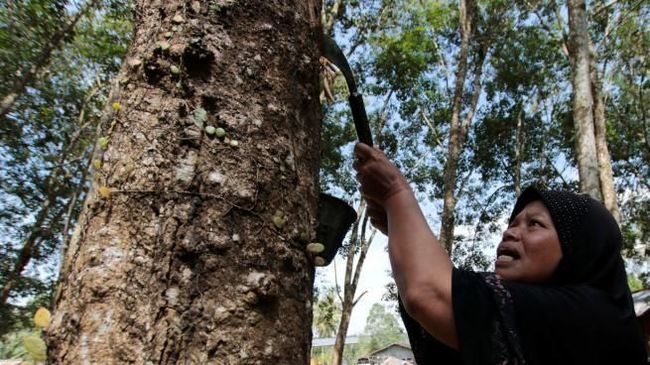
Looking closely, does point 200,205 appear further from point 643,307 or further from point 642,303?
point 642,303

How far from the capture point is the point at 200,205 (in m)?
0.94

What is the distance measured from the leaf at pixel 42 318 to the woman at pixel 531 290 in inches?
27.1

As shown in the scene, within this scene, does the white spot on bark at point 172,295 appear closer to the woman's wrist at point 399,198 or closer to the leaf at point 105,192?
the leaf at point 105,192

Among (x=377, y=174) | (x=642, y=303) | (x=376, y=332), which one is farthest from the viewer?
(x=376, y=332)

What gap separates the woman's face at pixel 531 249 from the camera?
3.59 feet

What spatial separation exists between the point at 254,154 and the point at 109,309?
41cm

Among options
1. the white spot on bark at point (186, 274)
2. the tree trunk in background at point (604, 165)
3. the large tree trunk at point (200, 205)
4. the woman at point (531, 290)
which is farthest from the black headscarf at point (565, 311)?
the tree trunk in background at point (604, 165)

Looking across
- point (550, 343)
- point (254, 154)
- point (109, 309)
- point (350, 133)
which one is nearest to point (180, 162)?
point (254, 154)

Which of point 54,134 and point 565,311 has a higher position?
point 54,134

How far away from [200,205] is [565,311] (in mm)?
744

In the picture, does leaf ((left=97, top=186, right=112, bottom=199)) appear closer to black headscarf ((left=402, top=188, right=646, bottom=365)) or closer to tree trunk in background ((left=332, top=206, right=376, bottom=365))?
black headscarf ((left=402, top=188, right=646, bottom=365))

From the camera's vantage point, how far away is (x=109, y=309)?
33.0 inches

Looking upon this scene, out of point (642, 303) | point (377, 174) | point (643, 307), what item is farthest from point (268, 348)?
point (642, 303)

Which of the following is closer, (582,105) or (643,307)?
(582,105)
